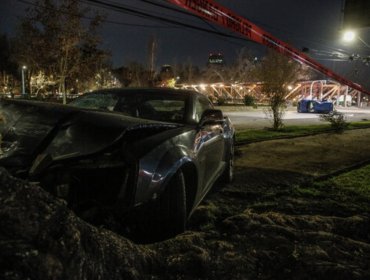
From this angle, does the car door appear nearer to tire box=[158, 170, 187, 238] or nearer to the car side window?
the car side window

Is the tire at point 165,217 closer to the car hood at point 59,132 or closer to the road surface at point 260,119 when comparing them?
the car hood at point 59,132

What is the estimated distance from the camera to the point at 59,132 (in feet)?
10.6

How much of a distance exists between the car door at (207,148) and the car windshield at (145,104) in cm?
26

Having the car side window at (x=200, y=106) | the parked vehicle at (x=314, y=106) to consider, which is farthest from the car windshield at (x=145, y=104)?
the parked vehicle at (x=314, y=106)

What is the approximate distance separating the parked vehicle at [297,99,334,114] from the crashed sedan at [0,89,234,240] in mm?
34556

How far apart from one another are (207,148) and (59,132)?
1.75 m

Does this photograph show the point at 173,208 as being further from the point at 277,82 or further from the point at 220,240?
the point at 277,82

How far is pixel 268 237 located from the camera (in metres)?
3.82

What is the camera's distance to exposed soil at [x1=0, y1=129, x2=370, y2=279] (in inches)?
84.7

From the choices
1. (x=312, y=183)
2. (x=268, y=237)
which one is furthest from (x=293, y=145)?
(x=268, y=237)

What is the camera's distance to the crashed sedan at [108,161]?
293 cm

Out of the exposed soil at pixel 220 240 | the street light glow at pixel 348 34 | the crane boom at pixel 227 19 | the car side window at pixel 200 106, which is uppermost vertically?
the street light glow at pixel 348 34

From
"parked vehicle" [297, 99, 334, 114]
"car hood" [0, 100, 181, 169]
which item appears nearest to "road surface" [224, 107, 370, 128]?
"parked vehicle" [297, 99, 334, 114]

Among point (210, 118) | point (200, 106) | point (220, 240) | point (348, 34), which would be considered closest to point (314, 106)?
point (348, 34)
